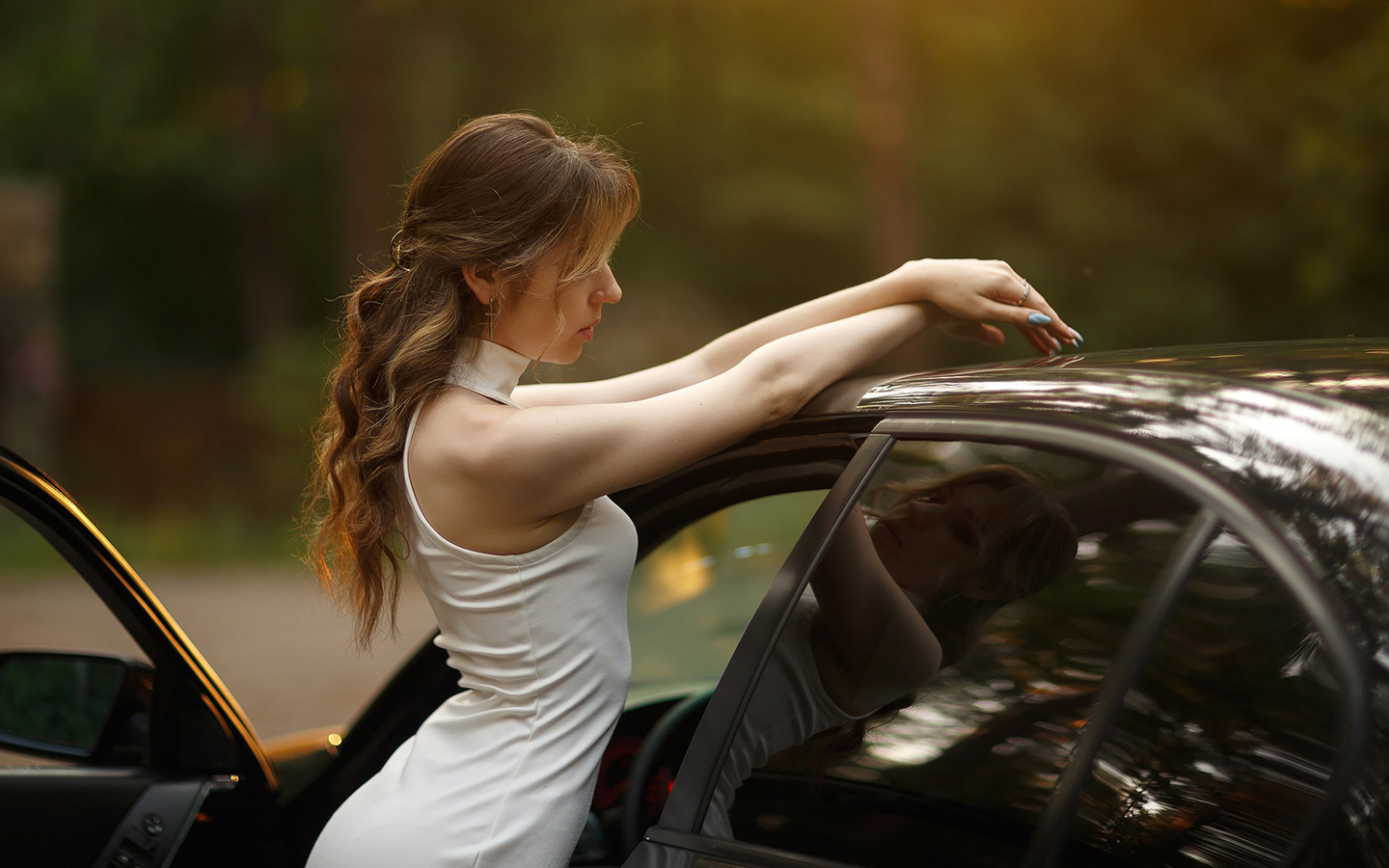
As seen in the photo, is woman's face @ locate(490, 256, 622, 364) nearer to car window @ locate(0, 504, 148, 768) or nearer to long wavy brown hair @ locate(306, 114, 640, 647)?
long wavy brown hair @ locate(306, 114, 640, 647)

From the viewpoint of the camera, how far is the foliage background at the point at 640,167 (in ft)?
48.8

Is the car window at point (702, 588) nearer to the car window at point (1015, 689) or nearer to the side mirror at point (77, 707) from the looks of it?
the car window at point (1015, 689)

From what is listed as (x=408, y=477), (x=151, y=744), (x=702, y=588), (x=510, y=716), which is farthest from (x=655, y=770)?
(x=151, y=744)

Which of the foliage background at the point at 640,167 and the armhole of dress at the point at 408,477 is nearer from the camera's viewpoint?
the armhole of dress at the point at 408,477

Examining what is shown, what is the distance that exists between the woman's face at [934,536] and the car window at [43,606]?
279 inches

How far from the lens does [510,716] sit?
170 centimetres

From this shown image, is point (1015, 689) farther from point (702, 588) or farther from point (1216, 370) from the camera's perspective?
A: point (702, 588)

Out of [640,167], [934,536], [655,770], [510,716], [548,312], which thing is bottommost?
[655,770]

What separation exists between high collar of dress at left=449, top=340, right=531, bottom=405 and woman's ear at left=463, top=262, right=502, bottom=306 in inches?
2.7

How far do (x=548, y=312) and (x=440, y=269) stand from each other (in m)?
0.17

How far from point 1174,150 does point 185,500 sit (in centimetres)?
1483

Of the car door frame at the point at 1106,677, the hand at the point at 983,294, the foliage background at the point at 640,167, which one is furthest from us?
the foliage background at the point at 640,167

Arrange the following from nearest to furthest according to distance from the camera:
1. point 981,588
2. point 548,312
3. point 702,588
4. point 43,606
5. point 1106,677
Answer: point 1106,677
point 981,588
point 548,312
point 702,588
point 43,606

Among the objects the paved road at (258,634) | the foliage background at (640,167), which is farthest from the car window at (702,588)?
the foliage background at (640,167)
